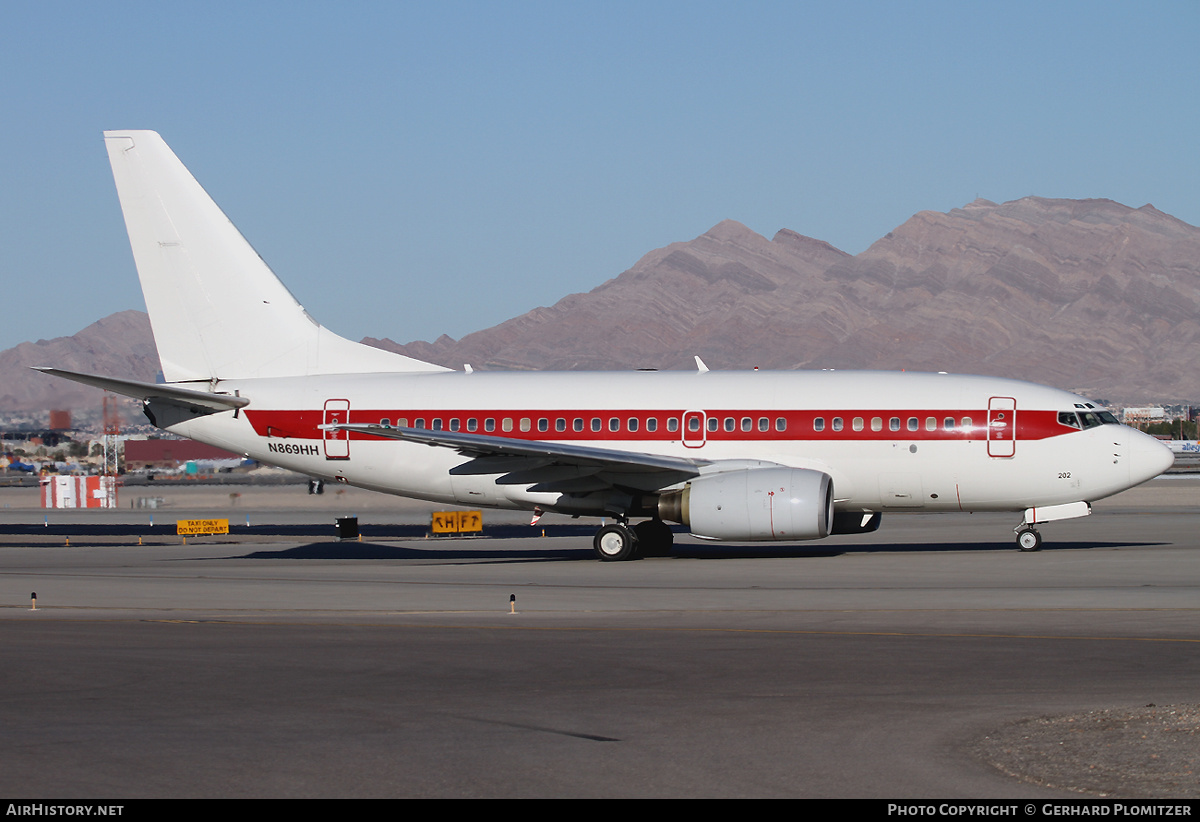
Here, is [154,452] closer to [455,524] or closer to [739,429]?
[455,524]

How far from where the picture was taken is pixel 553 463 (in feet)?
97.3

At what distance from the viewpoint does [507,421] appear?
31.6 metres

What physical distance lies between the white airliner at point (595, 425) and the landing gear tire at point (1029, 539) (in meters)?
0.05

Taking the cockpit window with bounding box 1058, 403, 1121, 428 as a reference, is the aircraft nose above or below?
below

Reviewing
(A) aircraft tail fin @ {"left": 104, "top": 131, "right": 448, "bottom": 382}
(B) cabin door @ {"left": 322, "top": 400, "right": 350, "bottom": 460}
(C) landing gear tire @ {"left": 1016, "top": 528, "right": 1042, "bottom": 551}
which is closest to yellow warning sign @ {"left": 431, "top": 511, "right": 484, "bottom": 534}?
(A) aircraft tail fin @ {"left": 104, "top": 131, "right": 448, "bottom": 382}

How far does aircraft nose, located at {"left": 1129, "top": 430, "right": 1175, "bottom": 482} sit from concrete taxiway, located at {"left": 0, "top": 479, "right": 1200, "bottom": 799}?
1947 millimetres

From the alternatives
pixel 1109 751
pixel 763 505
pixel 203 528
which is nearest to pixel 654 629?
pixel 1109 751

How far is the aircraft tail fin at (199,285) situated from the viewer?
32.4 m

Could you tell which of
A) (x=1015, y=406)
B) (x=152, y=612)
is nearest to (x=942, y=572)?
(x=1015, y=406)

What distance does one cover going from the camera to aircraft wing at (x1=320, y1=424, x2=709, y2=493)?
1114 inches

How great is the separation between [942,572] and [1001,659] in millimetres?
11070

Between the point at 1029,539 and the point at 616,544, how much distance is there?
32.2 feet

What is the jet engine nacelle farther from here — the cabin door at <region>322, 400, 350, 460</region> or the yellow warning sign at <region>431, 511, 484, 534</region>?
the yellow warning sign at <region>431, 511, 484, 534</region>
